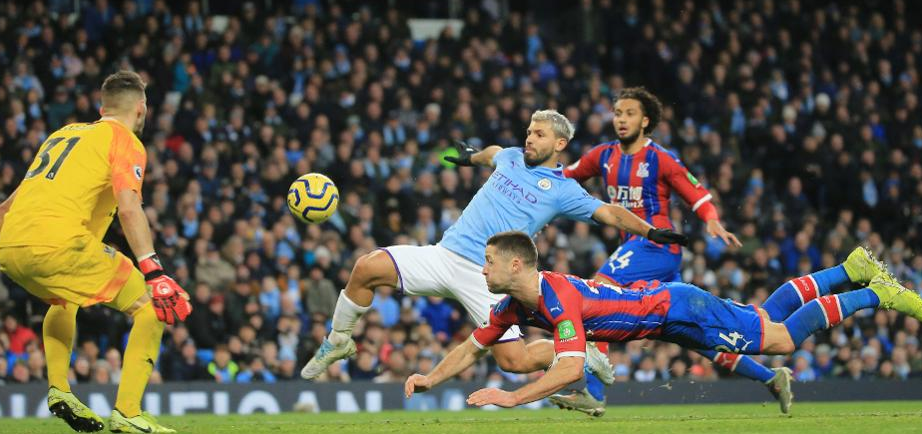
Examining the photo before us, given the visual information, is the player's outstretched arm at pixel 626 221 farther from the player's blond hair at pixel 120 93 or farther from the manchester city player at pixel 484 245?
the player's blond hair at pixel 120 93

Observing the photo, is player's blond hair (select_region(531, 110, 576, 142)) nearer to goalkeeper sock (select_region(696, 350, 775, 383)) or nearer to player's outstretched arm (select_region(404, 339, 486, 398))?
player's outstretched arm (select_region(404, 339, 486, 398))

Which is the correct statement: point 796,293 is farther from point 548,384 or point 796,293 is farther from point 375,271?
point 375,271

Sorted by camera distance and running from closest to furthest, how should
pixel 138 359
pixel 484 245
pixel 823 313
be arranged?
pixel 138 359 → pixel 823 313 → pixel 484 245

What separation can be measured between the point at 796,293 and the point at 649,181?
1.71 meters

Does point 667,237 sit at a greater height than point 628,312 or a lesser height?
greater

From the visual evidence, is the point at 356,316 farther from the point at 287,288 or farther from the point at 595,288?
the point at 287,288

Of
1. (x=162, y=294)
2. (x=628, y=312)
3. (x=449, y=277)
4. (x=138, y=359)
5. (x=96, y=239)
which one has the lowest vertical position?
(x=138, y=359)

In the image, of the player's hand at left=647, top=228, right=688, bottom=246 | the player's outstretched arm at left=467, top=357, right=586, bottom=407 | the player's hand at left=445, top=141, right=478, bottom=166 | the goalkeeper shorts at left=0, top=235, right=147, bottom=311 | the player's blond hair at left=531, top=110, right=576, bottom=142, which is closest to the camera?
the player's outstretched arm at left=467, top=357, right=586, bottom=407

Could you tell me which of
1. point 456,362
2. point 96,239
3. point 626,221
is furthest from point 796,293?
point 96,239

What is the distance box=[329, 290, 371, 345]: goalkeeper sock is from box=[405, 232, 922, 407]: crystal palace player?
1.25m

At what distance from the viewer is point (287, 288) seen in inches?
631

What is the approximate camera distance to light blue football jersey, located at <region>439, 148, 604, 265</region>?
973 cm

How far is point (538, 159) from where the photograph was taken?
32.3 ft

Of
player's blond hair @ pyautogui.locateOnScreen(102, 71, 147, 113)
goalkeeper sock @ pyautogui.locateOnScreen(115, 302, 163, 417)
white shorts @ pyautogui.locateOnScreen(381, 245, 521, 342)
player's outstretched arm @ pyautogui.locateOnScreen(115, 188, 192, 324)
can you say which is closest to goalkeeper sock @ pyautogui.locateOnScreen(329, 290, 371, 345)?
white shorts @ pyautogui.locateOnScreen(381, 245, 521, 342)
